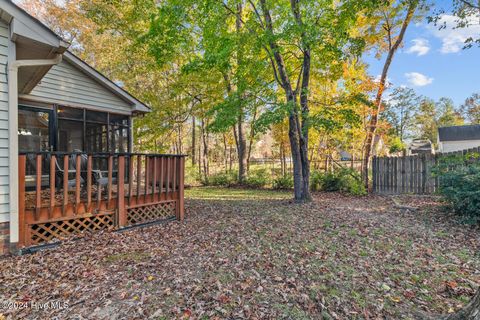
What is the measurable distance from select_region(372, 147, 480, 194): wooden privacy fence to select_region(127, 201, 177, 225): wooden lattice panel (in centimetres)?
856

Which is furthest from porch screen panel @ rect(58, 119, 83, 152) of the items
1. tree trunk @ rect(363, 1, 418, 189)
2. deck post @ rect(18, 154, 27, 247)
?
tree trunk @ rect(363, 1, 418, 189)

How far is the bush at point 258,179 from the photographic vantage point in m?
13.1

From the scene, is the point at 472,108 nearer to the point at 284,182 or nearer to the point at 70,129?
the point at 284,182

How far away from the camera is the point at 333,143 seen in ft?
42.9

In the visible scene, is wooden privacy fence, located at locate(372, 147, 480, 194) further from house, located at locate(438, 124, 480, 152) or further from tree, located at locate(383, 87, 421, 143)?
tree, located at locate(383, 87, 421, 143)

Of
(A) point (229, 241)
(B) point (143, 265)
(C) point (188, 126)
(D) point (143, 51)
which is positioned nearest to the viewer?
(B) point (143, 265)

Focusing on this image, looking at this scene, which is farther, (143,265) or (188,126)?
(188,126)

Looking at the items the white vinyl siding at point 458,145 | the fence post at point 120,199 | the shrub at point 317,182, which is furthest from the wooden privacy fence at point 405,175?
the white vinyl siding at point 458,145

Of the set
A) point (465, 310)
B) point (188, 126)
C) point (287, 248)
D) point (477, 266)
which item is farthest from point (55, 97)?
point (188, 126)

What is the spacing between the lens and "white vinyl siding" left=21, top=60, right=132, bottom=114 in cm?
665

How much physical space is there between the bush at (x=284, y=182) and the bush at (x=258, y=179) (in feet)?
2.13

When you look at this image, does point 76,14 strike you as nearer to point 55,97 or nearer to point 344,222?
point 55,97

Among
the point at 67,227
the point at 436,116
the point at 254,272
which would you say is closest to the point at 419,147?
the point at 436,116

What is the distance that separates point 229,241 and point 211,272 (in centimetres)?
121
